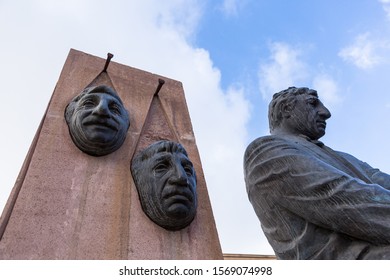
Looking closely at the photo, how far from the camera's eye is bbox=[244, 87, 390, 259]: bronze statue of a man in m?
2.61

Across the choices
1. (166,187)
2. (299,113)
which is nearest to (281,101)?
(299,113)

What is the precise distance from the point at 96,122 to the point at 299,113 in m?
1.74

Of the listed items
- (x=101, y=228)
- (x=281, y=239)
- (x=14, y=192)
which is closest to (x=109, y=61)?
(x=14, y=192)

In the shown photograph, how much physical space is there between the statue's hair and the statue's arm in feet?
2.31

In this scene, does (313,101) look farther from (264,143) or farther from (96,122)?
(96,122)

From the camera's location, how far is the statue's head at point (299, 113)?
372 centimetres

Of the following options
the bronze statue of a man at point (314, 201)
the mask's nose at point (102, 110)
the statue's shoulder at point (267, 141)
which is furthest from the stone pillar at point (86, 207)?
the statue's shoulder at point (267, 141)

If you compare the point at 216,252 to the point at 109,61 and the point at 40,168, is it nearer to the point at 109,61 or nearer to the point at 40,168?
the point at 40,168

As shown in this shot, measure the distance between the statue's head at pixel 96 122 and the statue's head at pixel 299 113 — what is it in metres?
1.35

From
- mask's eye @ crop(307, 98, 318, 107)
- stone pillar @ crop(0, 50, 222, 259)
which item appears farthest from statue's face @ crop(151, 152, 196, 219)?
mask's eye @ crop(307, 98, 318, 107)

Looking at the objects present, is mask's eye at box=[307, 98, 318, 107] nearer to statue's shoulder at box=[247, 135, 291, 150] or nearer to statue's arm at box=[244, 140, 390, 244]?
statue's shoulder at box=[247, 135, 291, 150]

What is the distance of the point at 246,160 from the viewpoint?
335 cm

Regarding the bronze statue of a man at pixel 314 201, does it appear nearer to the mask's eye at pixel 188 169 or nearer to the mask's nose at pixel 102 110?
the mask's eye at pixel 188 169

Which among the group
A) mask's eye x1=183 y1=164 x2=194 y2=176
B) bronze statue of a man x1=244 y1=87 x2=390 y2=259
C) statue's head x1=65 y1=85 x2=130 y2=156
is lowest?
bronze statue of a man x1=244 y1=87 x2=390 y2=259
